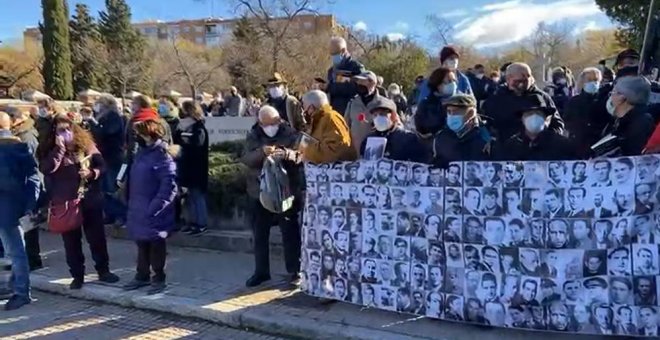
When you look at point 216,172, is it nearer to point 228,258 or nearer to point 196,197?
point 196,197

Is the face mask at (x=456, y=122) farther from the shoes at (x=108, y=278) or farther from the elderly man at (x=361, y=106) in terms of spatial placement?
the shoes at (x=108, y=278)

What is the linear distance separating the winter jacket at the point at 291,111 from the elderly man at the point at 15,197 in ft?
8.73

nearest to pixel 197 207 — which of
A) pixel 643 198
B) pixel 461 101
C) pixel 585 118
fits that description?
pixel 461 101

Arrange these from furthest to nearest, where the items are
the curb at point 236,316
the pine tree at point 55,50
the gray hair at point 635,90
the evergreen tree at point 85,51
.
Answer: the evergreen tree at point 85,51 → the pine tree at point 55,50 → the curb at point 236,316 → the gray hair at point 635,90

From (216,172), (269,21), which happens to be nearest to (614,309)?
(216,172)

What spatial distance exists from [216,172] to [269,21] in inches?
1052

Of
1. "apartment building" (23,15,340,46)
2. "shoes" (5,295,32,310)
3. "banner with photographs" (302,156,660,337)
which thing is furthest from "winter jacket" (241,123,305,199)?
"apartment building" (23,15,340,46)

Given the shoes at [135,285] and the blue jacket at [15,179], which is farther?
the shoes at [135,285]

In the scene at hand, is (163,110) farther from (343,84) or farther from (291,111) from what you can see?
(343,84)

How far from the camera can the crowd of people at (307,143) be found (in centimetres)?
514

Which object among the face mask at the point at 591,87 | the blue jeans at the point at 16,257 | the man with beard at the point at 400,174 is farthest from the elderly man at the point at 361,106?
the blue jeans at the point at 16,257

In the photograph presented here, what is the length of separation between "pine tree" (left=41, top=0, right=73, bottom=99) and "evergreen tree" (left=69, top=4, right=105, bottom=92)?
1.49 metres

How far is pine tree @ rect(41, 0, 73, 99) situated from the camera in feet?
159

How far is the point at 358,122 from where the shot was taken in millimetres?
6910
